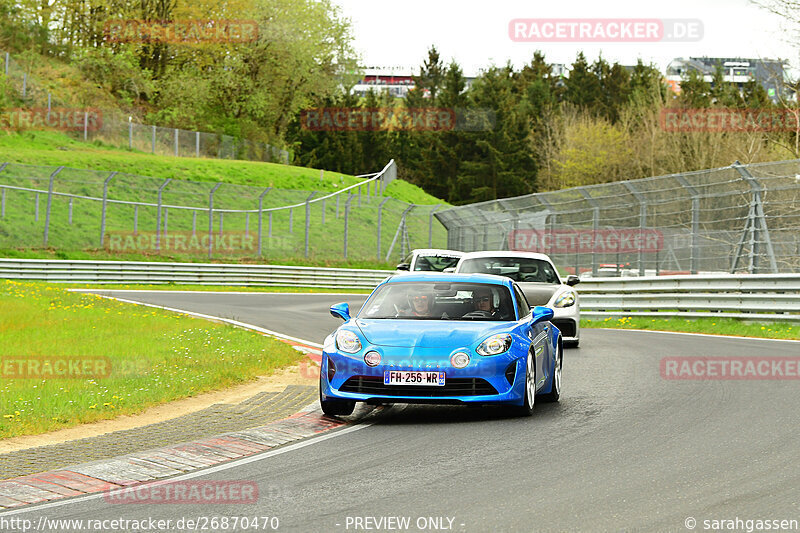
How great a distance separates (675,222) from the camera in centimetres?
2491

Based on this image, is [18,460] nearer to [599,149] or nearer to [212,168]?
[212,168]

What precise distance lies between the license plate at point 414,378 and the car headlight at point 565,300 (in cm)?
786

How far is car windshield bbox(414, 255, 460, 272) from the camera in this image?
25.4 metres

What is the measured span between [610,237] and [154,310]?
11.7 m

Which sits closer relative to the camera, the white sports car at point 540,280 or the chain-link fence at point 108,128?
the white sports car at point 540,280

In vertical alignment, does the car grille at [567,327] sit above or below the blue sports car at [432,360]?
below

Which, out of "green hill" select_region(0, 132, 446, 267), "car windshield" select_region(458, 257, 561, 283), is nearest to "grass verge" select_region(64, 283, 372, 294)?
"green hill" select_region(0, 132, 446, 267)

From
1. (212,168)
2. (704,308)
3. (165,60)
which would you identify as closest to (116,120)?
(212,168)

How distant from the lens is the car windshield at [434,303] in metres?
10.4

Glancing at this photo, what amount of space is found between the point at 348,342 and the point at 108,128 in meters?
55.1

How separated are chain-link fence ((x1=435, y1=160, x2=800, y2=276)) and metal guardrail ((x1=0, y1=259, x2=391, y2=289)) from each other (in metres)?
10.3
